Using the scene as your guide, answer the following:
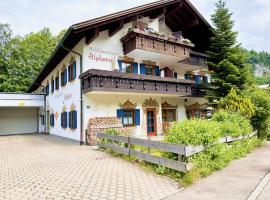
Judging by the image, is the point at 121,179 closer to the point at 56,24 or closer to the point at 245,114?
the point at 245,114

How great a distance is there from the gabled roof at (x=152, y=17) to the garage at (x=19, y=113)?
3143 mm

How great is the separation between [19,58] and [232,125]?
34.9 m

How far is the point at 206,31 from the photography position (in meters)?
19.9

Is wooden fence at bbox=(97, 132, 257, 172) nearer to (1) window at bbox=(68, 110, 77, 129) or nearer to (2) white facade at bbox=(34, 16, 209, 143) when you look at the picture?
(2) white facade at bbox=(34, 16, 209, 143)

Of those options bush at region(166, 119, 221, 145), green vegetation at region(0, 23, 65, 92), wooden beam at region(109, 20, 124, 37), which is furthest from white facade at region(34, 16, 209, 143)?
green vegetation at region(0, 23, 65, 92)

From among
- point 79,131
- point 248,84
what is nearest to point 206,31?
point 248,84

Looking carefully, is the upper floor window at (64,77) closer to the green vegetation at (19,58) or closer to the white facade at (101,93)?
the white facade at (101,93)

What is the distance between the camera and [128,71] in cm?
1541

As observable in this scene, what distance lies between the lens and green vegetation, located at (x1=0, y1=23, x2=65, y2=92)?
111 feet

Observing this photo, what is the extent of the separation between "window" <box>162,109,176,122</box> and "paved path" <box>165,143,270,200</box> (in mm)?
10289

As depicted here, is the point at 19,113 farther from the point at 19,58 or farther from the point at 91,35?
the point at 91,35

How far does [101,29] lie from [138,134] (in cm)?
707

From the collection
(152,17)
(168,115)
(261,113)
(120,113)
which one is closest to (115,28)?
(152,17)

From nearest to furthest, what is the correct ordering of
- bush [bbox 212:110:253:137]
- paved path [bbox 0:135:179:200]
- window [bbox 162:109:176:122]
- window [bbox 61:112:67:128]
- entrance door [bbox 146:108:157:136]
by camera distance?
paved path [bbox 0:135:179:200] < bush [bbox 212:110:253:137] < entrance door [bbox 146:108:157:136] < window [bbox 61:112:67:128] < window [bbox 162:109:176:122]
